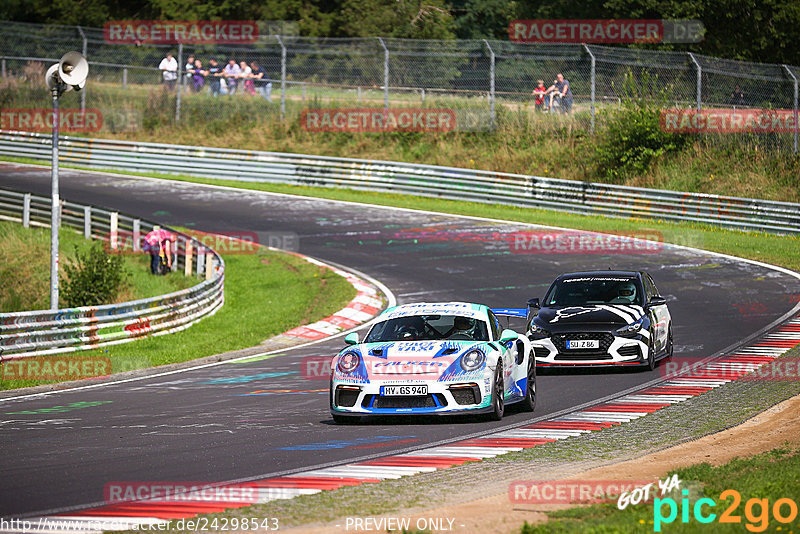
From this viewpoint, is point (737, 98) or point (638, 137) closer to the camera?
point (737, 98)

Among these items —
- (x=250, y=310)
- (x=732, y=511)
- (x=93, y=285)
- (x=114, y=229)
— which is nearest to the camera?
(x=732, y=511)

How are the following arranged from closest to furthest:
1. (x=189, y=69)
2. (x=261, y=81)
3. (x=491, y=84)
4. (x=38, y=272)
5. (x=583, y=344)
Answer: (x=583, y=344) < (x=38, y=272) < (x=491, y=84) < (x=261, y=81) < (x=189, y=69)

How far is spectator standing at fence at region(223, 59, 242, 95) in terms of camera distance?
4459 centimetres

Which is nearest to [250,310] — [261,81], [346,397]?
[346,397]

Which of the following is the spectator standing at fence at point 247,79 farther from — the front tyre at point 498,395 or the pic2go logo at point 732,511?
the pic2go logo at point 732,511

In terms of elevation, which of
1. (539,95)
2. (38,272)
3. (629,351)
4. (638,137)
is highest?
(539,95)

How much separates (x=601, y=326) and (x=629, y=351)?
1.70 ft

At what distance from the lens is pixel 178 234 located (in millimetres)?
28844

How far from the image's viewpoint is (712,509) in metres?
7.65

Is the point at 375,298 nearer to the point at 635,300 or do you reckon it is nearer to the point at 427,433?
the point at 635,300

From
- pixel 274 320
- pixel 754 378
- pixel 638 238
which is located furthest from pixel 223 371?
pixel 638 238

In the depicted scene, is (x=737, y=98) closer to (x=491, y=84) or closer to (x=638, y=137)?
(x=638, y=137)

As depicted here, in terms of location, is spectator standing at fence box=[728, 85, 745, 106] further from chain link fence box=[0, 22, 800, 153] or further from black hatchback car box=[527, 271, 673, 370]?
black hatchback car box=[527, 271, 673, 370]

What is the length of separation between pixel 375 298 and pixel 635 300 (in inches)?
340
